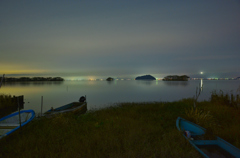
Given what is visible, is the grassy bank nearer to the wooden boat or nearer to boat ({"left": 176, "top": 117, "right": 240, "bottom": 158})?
boat ({"left": 176, "top": 117, "right": 240, "bottom": 158})

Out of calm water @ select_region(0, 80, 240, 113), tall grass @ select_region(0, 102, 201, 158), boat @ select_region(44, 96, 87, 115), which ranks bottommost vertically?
calm water @ select_region(0, 80, 240, 113)

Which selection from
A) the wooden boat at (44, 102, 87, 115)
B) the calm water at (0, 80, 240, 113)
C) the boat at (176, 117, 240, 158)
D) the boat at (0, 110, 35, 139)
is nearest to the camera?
the boat at (176, 117, 240, 158)

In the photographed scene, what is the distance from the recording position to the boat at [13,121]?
634 cm

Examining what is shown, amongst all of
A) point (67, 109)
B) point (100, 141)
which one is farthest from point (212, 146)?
point (67, 109)

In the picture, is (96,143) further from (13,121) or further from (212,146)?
(13,121)

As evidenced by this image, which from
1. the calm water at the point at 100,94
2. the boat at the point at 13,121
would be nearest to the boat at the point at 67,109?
the boat at the point at 13,121

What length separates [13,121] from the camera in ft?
24.4

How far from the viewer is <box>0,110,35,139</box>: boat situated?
20.8 ft

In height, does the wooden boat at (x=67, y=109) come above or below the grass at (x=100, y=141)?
below

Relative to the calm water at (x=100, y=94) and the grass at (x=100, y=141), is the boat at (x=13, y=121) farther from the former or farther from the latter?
the calm water at (x=100, y=94)

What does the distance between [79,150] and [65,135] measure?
66.8 inches

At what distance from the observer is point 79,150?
4523 millimetres

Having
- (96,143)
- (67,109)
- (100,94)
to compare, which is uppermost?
(96,143)

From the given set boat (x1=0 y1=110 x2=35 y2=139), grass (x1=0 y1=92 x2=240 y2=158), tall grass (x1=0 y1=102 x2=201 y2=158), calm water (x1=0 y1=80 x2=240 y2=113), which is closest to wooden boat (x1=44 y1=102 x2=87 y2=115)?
boat (x1=0 y1=110 x2=35 y2=139)
